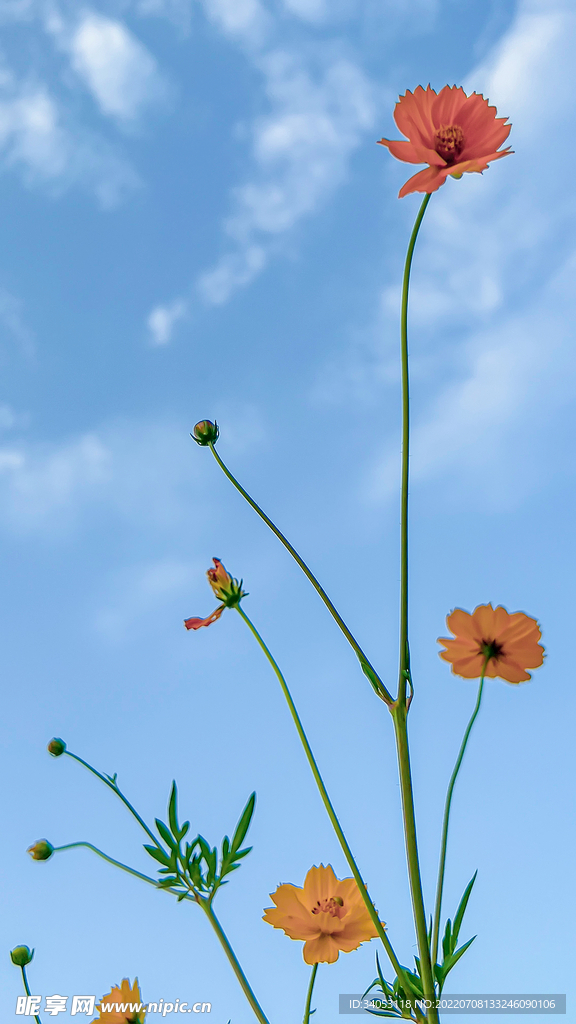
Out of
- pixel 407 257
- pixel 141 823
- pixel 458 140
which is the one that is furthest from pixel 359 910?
pixel 458 140

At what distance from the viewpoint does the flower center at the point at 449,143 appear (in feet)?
2.20

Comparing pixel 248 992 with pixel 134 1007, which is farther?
pixel 134 1007

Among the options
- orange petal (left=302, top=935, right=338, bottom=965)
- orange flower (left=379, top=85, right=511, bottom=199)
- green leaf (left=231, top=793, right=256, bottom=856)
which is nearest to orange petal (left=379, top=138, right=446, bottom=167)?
orange flower (left=379, top=85, right=511, bottom=199)

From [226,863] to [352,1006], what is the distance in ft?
0.53

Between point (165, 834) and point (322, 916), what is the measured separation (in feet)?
0.54

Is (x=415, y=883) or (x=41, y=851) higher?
(x=41, y=851)

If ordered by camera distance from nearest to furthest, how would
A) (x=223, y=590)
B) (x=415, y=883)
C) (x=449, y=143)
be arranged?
(x=415, y=883) → (x=449, y=143) → (x=223, y=590)

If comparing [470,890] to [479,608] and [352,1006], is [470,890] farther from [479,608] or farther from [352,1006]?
[479,608]

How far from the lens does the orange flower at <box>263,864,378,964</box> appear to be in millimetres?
704

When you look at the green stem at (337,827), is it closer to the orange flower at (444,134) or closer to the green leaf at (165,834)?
the green leaf at (165,834)

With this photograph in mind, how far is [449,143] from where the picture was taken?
672 mm

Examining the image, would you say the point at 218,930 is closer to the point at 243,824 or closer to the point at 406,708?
the point at 243,824

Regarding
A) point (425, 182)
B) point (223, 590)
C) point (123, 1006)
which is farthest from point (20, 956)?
point (425, 182)

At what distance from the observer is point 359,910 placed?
0.71 m
